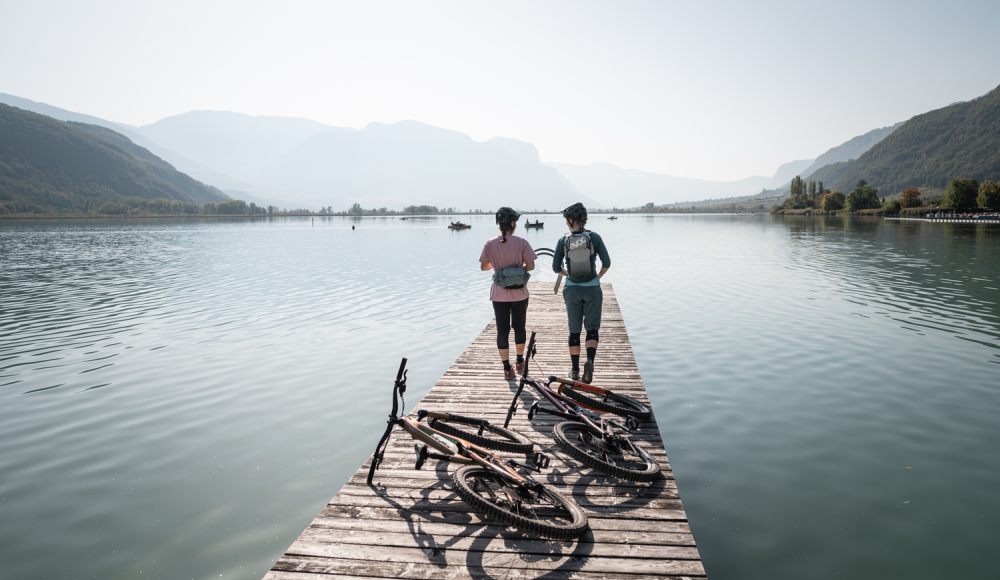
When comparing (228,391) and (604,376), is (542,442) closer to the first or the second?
(604,376)

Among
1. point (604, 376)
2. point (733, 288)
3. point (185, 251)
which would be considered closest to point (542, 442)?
point (604, 376)

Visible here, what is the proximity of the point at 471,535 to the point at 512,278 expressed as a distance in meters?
4.18

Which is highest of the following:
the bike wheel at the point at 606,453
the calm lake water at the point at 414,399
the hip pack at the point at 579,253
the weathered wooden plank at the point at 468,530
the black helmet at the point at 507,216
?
the black helmet at the point at 507,216

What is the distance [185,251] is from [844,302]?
56.6 meters

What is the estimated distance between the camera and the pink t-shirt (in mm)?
7758

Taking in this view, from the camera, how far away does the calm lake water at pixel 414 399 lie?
5871 millimetres

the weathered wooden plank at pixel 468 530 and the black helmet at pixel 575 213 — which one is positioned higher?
the black helmet at pixel 575 213

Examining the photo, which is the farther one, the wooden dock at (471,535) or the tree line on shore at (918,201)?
the tree line on shore at (918,201)

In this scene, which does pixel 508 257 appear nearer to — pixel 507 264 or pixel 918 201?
→ pixel 507 264

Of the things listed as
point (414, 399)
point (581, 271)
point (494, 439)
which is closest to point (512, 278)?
point (581, 271)

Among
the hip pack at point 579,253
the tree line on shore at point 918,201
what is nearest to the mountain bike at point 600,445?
the hip pack at point 579,253

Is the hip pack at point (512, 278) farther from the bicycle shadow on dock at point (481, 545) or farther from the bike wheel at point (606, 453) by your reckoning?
the bicycle shadow on dock at point (481, 545)

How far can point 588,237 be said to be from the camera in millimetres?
7676

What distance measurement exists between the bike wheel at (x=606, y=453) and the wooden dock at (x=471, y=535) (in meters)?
0.19
